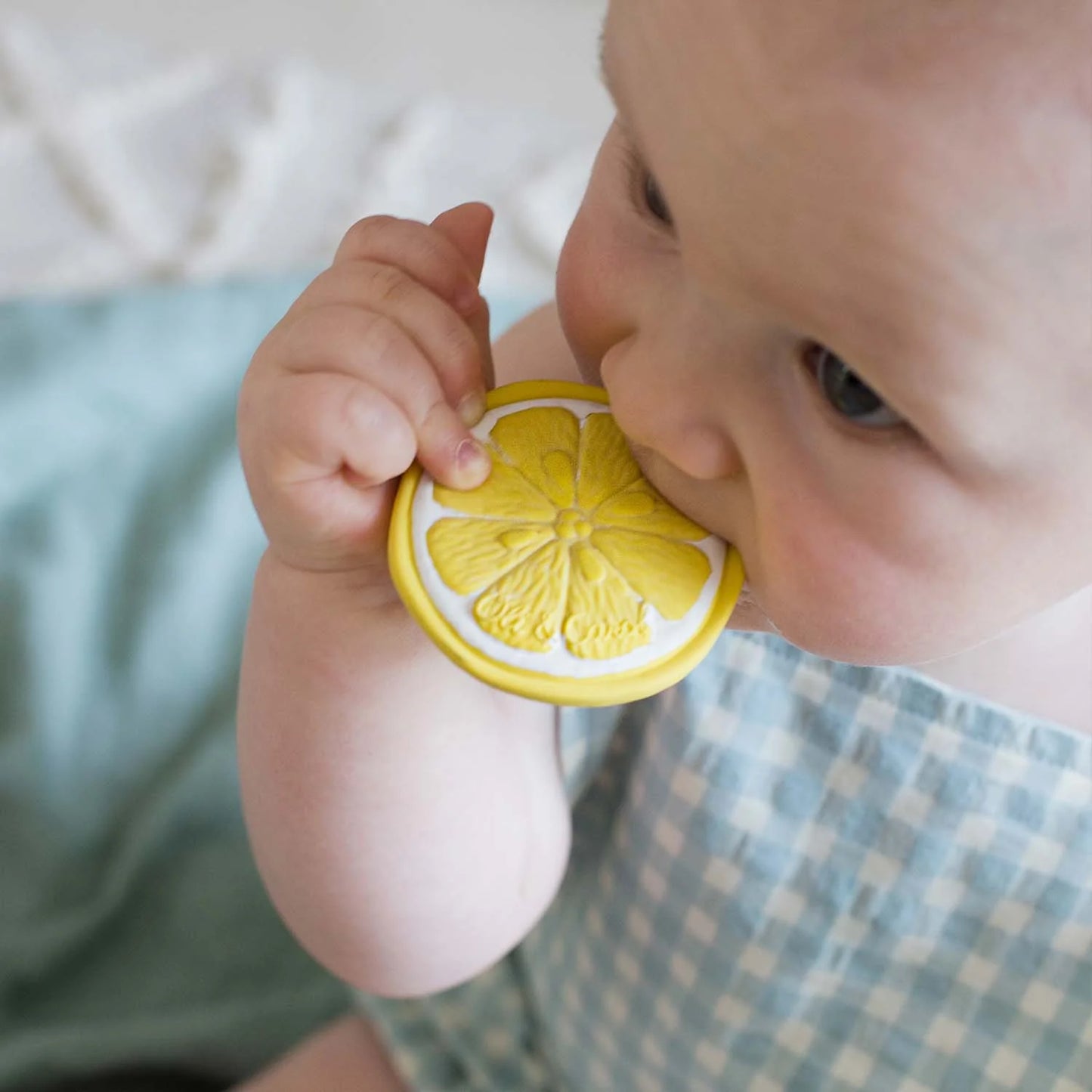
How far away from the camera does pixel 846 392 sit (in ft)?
1.28

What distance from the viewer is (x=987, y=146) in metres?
0.33

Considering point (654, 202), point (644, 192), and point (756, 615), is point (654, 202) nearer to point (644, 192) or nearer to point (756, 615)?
point (644, 192)

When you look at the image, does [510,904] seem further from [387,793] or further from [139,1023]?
[139,1023]

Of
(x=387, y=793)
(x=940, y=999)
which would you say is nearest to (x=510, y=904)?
(x=387, y=793)

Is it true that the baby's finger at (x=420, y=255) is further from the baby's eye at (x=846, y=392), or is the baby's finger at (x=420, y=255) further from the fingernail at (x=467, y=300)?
the baby's eye at (x=846, y=392)

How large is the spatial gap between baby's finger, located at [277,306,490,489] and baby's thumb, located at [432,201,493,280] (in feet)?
0.20

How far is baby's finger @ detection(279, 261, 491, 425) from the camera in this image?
0.50 meters

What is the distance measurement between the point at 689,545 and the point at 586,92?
1194 mm

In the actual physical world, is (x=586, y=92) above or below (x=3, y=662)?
above

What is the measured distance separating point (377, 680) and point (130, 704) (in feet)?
1.32

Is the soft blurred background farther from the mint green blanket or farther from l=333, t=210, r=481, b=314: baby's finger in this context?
l=333, t=210, r=481, b=314: baby's finger

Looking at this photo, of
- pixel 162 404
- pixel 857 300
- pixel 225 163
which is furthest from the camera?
pixel 225 163

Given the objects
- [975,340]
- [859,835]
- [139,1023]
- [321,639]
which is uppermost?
[975,340]

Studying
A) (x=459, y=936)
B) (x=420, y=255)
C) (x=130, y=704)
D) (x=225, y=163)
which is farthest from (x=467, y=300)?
(x=225, y=163)
